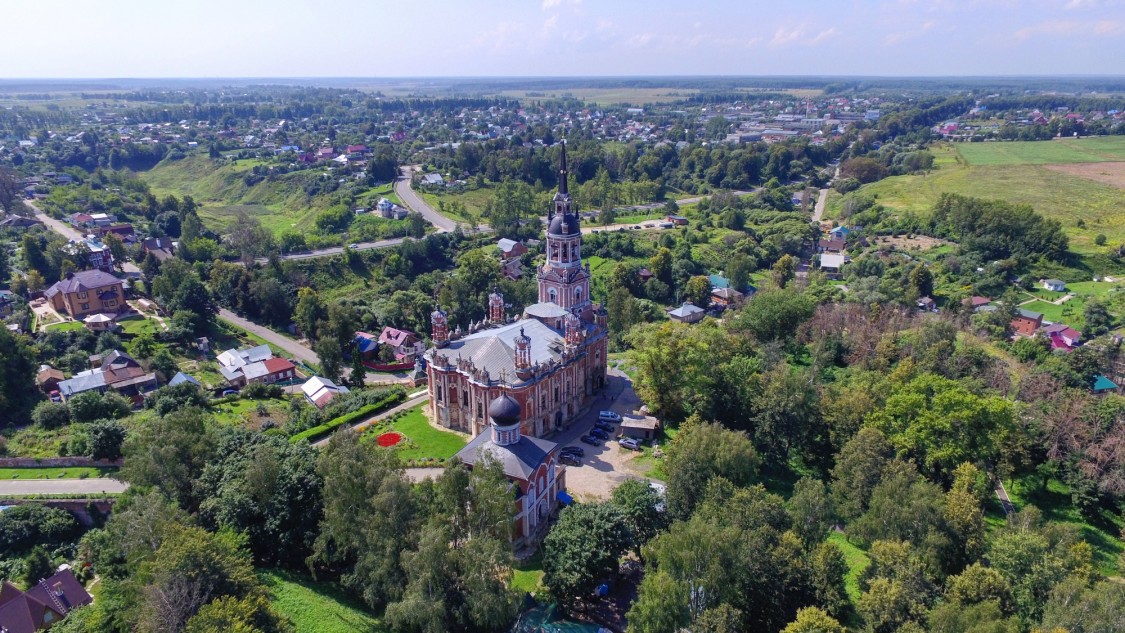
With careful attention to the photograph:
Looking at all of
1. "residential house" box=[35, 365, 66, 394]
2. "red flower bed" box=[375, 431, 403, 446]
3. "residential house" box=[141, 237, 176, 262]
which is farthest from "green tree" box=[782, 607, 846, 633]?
"residential house" box=[141, 237, 176, 262]

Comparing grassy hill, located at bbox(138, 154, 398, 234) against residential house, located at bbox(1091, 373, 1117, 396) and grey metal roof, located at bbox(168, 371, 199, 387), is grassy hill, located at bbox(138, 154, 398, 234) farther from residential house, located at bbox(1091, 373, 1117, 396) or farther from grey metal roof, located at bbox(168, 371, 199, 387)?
residential house, located at bbox(1091, 373, 1117, 396)

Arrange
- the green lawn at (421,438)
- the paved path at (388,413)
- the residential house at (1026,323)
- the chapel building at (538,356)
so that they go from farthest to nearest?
the residential house at (1026,323) < the paved path at (388,413) < the chapel building at (538,356) < the green lawn at (421,438)

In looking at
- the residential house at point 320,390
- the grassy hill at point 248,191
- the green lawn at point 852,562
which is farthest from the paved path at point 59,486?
the grassy hill at point 248,191

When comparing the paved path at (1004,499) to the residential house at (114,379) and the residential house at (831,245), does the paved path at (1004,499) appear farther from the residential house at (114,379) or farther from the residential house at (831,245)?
the residential house at (114,379)

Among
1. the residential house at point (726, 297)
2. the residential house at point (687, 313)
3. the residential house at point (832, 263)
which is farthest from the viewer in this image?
the residential house at point (832, 263)

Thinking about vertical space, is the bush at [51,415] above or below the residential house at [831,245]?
below

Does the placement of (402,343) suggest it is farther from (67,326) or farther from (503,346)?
(67,326)

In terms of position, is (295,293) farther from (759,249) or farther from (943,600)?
(943,600)
